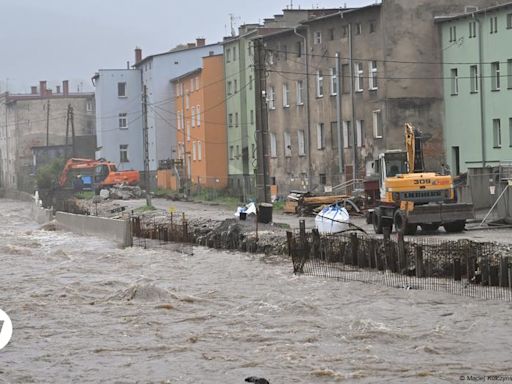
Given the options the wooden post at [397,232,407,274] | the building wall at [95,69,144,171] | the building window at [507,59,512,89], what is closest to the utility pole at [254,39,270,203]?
the building window at [507,59,512,89]

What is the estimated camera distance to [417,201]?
36.8m

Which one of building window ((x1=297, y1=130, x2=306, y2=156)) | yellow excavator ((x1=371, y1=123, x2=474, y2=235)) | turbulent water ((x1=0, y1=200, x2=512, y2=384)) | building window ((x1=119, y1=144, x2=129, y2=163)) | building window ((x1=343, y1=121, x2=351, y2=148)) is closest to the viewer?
turbulent water ((x1=0, y1=200, x2=512, y2=384))

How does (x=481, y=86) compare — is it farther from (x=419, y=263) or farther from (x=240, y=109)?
(x=240, y=109)

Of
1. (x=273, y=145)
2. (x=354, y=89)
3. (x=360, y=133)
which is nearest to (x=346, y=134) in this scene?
(x=360, y=133)

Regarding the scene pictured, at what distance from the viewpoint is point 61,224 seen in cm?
5753

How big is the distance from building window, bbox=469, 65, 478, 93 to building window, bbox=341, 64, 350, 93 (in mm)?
9451

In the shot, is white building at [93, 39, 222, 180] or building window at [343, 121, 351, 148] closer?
building window at [343, 121, 351, 148]

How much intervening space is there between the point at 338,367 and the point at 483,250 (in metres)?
10.5

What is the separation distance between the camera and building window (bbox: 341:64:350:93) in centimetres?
6462

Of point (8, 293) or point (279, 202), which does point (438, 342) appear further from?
point (279, 202)

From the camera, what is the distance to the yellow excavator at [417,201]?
36406 mm

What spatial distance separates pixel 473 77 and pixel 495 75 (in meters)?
2.49

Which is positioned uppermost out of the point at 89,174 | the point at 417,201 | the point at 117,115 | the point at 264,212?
the point at 117,115

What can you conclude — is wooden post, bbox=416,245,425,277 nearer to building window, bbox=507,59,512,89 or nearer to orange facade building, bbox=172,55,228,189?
building window, bbox=507,59,512,89
